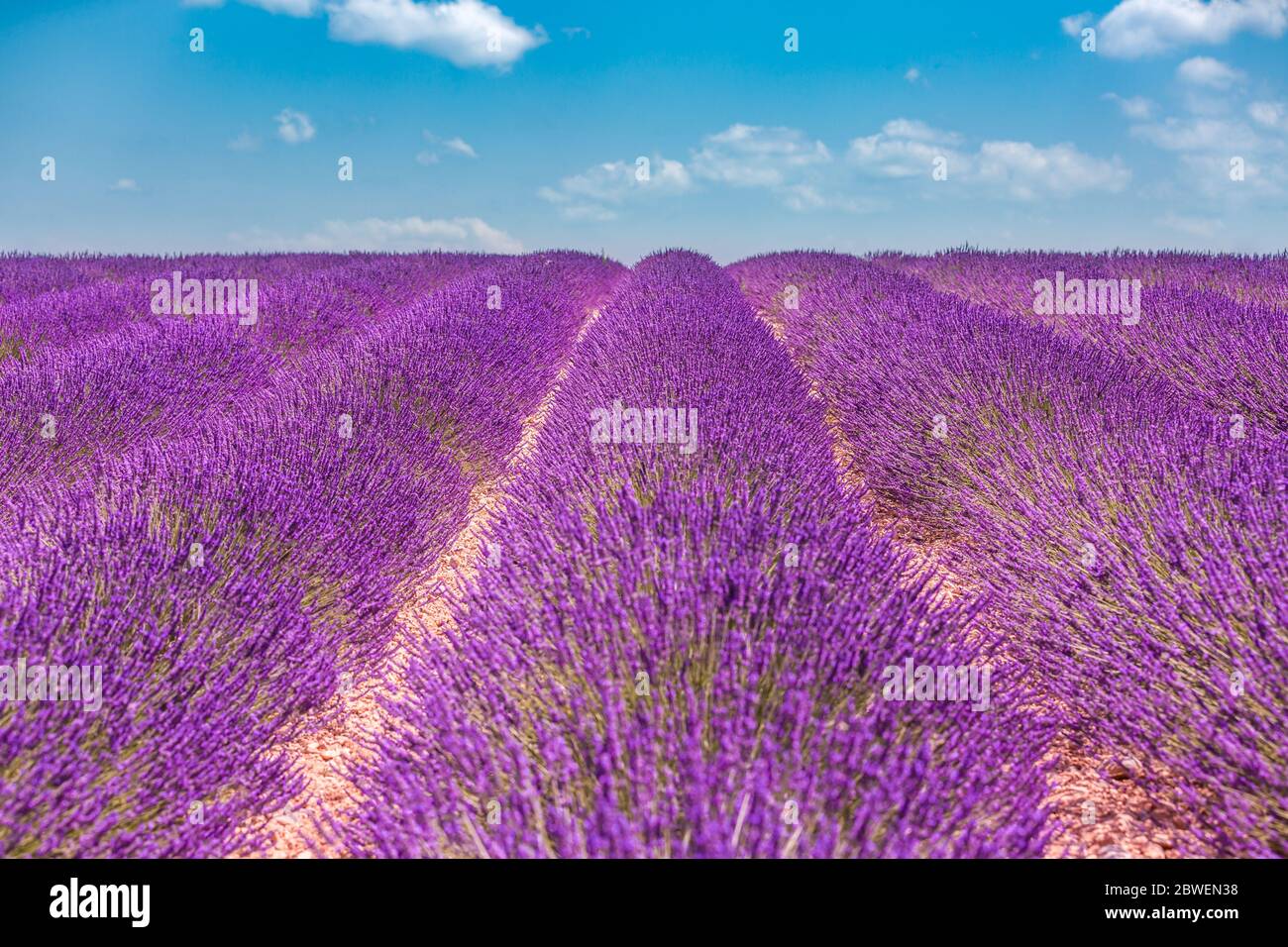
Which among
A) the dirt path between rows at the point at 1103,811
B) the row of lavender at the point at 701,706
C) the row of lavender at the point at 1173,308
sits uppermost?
the row of lavender at the point at 1173,308

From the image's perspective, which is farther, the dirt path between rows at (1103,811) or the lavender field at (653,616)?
the dirt path between rows at (1103,811)

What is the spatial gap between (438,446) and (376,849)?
2355 mm

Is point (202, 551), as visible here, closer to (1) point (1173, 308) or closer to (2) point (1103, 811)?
(2) point (1103, 811)

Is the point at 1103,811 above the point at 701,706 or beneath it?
beneath

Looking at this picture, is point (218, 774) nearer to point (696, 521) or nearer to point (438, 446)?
point (696, 521)

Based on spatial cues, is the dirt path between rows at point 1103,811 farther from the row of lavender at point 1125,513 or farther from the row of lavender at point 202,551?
the row of lavender at point 202,551

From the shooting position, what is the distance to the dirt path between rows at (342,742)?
162 centimetres

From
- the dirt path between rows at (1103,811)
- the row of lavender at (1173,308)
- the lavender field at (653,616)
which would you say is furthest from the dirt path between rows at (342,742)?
the row of lavender at (1173,308)

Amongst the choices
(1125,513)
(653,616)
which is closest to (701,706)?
(653,616)

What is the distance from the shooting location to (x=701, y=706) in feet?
4.42

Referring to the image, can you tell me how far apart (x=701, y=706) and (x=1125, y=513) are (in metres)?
1.72

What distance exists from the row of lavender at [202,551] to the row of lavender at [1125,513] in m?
1.92

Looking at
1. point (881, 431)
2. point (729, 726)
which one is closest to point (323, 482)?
point (729, 726)
